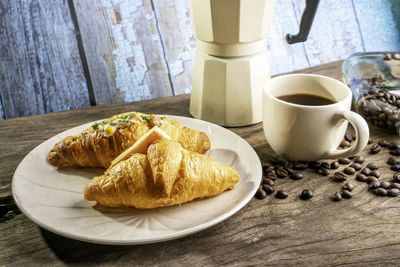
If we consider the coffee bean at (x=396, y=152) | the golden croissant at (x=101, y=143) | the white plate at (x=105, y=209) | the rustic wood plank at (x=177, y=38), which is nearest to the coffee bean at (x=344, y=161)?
the coffee bean at (x=396, y=152)

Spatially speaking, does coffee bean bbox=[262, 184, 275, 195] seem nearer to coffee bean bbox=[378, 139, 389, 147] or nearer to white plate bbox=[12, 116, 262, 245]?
white plate bbox=[12, 116, 262, 245]

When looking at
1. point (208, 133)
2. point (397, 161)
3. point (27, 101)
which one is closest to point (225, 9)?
point (208, 133)

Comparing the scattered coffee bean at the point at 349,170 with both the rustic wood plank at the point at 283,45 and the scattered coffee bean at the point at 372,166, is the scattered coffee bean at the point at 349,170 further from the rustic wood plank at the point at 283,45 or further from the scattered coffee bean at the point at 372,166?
the rustic wood plank at the point at 283,45

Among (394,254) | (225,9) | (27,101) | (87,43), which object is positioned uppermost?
(225,9)

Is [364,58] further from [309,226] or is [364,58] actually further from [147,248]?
[147,248]

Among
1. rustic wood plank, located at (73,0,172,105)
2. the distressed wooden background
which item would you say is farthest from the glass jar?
rustic wood plank, located at (73,0,172,105)

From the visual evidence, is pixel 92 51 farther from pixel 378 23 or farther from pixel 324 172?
pixel 378 23

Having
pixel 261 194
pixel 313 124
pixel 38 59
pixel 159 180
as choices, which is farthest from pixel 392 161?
pixel 38 59
